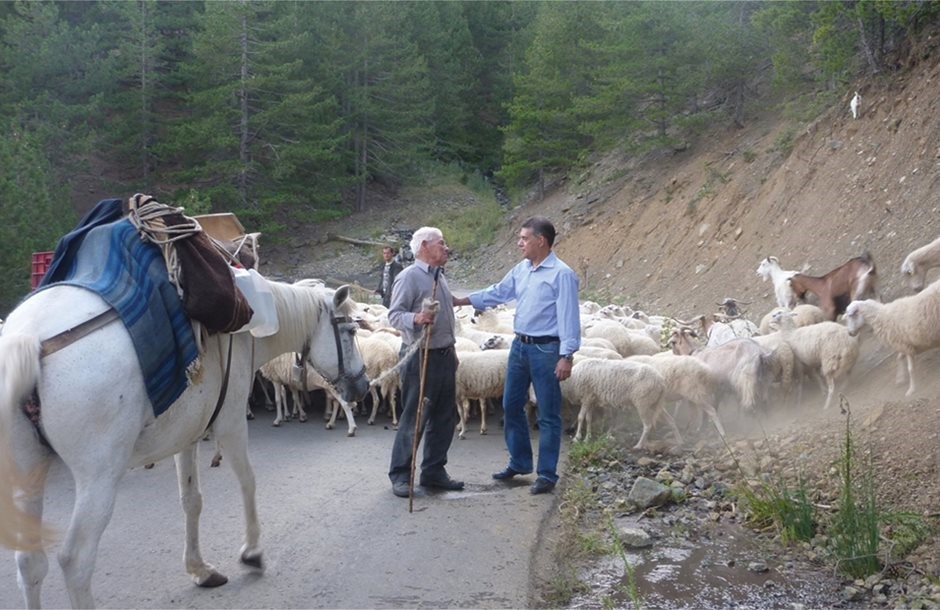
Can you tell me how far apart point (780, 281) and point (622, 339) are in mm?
3469

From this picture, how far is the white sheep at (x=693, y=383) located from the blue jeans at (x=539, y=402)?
8.71ft

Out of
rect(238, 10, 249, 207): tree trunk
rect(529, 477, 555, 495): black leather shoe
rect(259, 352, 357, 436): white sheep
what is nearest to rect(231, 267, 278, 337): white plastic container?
rect(529, 477, 555, 495): black leather shoe

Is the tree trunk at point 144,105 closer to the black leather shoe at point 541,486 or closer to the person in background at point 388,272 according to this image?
the person in background at point 388,272

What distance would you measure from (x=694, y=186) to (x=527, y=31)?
2660 cm

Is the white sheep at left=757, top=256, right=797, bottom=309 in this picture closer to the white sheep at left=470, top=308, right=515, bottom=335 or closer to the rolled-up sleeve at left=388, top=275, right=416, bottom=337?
the white sheep at left=470, top=308, right=515, bottom=335

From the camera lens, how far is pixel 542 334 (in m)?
7.33

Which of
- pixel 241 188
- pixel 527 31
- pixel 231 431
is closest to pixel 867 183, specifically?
pixel 231 431

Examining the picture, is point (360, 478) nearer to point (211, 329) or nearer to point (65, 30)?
point (211, 329)

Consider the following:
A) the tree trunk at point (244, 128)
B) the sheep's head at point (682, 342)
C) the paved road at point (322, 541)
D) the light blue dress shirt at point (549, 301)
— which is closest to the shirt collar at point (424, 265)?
the light blue dress shirt at point (549, 301)

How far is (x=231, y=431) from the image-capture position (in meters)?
5.23

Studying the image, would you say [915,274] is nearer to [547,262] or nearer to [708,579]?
[547,262]

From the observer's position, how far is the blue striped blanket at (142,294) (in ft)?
14.6

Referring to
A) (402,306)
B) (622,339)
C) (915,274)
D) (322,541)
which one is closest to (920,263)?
(915,274)

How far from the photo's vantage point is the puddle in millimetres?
5586
